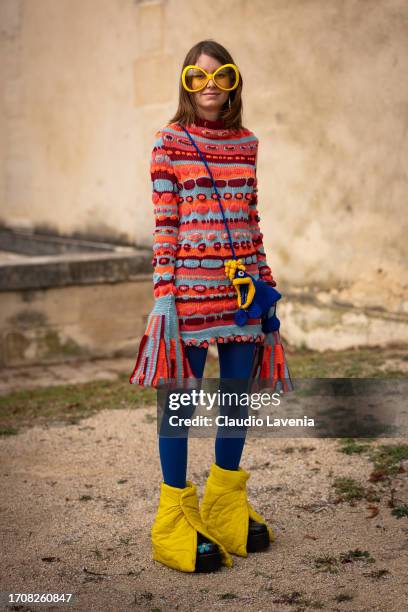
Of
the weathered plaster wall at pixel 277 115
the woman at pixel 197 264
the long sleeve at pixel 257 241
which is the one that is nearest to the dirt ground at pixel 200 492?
the woman at pixel 197 264

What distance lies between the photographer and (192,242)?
2.98m

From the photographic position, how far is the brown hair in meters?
3.02

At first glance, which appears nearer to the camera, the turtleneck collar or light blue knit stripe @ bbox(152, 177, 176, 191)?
light blue knit stripe @ bbox(152, 177, 176, 191)

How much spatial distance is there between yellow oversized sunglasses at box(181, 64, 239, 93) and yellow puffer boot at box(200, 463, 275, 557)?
4.30 ft

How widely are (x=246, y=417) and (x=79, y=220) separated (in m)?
5.79

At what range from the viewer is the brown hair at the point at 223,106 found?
9.91 ft

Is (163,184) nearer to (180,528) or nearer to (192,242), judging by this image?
(192,242)

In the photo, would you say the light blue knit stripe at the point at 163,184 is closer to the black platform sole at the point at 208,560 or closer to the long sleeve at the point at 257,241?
the long sleeve at the point at 257,241

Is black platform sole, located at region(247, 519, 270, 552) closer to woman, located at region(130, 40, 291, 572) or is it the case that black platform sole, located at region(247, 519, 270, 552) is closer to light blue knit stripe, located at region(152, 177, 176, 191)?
woman, located at region(130, 40, 291, 572)

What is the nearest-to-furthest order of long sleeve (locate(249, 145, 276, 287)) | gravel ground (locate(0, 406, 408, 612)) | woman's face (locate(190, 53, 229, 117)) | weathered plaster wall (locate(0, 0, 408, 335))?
1. gravel ground (locate(0, 406, 408, 612))
2. woman's face (locate(190, 53, 229, 117))
3. long sleeve (locate(249, 145, 276, 287))
4. weathered plaster wall (locate(0, 0, 408, 335))

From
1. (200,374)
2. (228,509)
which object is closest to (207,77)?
(200,374)

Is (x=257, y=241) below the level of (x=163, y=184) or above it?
below

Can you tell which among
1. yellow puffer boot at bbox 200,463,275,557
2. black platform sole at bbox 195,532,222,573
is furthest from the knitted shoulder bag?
black platform sole at bbox 195,532,222,573

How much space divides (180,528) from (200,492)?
80 centimetres
